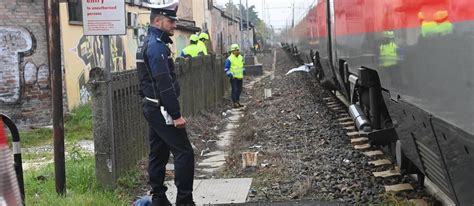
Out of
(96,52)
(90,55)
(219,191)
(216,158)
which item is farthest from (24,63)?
(219,191)

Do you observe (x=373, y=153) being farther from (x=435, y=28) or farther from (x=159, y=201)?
(x=435, y=28)

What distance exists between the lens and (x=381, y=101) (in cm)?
643

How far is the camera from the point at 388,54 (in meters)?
4.86

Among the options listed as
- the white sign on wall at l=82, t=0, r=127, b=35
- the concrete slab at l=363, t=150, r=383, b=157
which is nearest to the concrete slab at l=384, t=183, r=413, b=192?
the concrete slab at l=363, t=150, r=383, b=157

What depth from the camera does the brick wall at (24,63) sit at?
12.0 m

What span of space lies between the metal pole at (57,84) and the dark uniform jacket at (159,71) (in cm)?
106

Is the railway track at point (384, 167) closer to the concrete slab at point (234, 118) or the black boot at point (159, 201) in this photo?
the black boot at point (159, 201)

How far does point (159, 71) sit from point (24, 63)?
311 inches

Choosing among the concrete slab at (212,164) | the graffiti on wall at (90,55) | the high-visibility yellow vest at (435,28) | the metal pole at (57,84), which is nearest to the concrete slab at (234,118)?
the graffiti on wall at (90,55)

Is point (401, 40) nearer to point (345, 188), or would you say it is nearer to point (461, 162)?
point (461, 162)

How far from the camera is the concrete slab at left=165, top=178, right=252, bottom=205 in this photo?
20.4 ft

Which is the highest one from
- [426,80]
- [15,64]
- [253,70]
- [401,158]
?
[15,64]

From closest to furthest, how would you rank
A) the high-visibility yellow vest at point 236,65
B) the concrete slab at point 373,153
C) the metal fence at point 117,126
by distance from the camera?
the metal fence at point 117,126 → the concrete slab at point 373,153 → the high-visibility yellow vest at point 236,65

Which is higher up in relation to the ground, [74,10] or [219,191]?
[74,10]
